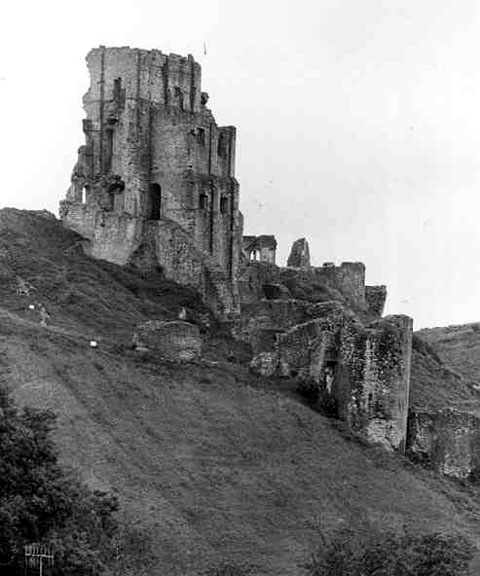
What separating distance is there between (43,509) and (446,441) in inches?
803

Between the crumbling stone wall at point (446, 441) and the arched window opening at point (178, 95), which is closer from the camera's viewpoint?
the crumbling stone wall at point (446, 441)

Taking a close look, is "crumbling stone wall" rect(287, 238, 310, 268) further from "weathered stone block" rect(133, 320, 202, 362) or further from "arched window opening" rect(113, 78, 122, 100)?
"weathered stone block" rect(133, 320, 202, 362)

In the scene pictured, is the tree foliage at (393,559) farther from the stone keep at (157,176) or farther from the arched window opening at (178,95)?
the arched window opening at (178,95)

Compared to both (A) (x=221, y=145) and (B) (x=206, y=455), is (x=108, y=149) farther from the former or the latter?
(B) (x=206, y=455)

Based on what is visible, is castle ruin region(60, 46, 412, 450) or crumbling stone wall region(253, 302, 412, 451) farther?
castle ruin region(60, 46, 412, 450)

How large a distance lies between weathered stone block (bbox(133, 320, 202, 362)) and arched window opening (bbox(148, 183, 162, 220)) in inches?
615

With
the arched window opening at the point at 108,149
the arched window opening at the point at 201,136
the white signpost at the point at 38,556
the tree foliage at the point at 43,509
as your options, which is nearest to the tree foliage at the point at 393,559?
the tree foliage at the point at 43,509

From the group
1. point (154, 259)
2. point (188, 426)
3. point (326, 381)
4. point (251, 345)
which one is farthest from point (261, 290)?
point (188, 426)

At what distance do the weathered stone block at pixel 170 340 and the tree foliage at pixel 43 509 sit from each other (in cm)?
1214

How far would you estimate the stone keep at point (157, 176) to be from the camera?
57.2 meters

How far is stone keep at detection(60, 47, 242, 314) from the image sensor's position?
57156mm

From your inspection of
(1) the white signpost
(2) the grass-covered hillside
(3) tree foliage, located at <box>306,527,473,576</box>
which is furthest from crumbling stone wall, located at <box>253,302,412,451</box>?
(1) the white signpost

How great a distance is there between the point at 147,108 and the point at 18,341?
22.0m

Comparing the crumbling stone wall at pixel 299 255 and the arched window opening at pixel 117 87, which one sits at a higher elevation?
the arched window opening at pixel 117 87
